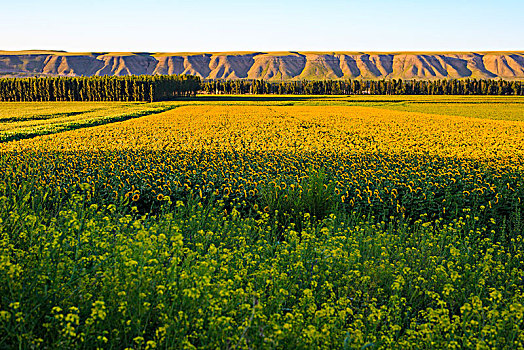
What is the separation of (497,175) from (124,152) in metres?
12.6

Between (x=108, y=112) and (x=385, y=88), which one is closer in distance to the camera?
(x=108, y=112)

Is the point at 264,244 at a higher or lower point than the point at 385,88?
lower

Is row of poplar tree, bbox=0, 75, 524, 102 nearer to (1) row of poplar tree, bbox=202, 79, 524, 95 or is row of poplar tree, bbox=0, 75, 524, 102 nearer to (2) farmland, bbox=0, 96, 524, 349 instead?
(1) row of poplar tree, bbox=202, 79, 524, 95

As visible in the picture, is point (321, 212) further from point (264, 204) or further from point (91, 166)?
point (91, 166)

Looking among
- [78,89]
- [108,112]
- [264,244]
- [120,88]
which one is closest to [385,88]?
[120,88]

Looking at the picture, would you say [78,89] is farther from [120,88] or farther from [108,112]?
[108,112]

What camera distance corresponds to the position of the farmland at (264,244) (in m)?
3.91

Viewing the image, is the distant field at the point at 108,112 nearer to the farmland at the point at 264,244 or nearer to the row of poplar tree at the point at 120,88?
the farmland at the point at 264,244

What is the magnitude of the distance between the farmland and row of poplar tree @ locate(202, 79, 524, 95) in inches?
4693

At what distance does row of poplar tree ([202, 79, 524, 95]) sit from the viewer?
128m

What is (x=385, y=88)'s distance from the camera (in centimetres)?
13500

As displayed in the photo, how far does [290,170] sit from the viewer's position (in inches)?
478

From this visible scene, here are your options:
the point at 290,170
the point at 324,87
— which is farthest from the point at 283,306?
the point at 324,87

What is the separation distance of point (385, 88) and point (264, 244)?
138m
